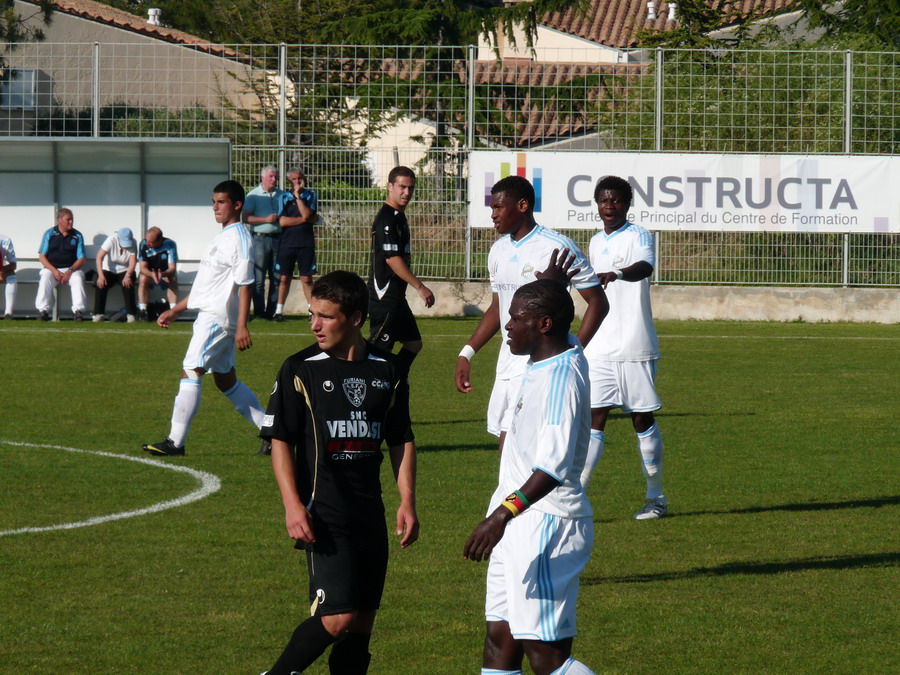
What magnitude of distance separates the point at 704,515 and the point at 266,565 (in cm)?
303

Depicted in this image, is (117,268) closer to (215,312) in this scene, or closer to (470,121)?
(470,121)

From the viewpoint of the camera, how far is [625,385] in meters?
8.77

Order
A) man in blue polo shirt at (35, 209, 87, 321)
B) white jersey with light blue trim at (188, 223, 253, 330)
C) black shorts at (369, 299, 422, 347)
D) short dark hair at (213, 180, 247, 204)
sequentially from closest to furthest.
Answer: short dark hair at (213, 180, 247, 204)
white jersey with light blue trim at (188, 223, 253, 330)
black shorts at (369, 299, 422, 347)
man in blue polo shirt at (35, 209, 87, 321)

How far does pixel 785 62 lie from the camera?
24078mm

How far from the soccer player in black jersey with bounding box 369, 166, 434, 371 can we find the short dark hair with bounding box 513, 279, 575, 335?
22.1 ft

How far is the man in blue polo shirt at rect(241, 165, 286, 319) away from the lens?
2192cm

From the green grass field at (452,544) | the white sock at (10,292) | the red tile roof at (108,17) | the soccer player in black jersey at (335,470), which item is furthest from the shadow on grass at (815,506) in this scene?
the red tile roof at (108,17)

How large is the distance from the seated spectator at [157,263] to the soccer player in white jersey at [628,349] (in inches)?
545

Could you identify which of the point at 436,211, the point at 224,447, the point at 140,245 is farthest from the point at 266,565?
the point at 436,211

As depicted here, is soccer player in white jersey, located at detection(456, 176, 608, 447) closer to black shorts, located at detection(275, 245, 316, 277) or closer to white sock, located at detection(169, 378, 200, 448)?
white sock, located at detection(169, 378, 200, 448)

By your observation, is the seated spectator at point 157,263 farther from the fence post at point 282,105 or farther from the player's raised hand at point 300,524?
the player's raised hand at point 300,524

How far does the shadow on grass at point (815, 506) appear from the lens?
9016 millimetres

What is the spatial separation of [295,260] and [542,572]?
1804 centimetres

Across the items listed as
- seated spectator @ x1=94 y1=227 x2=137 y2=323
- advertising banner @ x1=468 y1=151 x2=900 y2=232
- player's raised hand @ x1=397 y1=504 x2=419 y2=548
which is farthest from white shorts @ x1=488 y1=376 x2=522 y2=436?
advertising banner @ x1=468 y1=151 x2=900 y2=232
